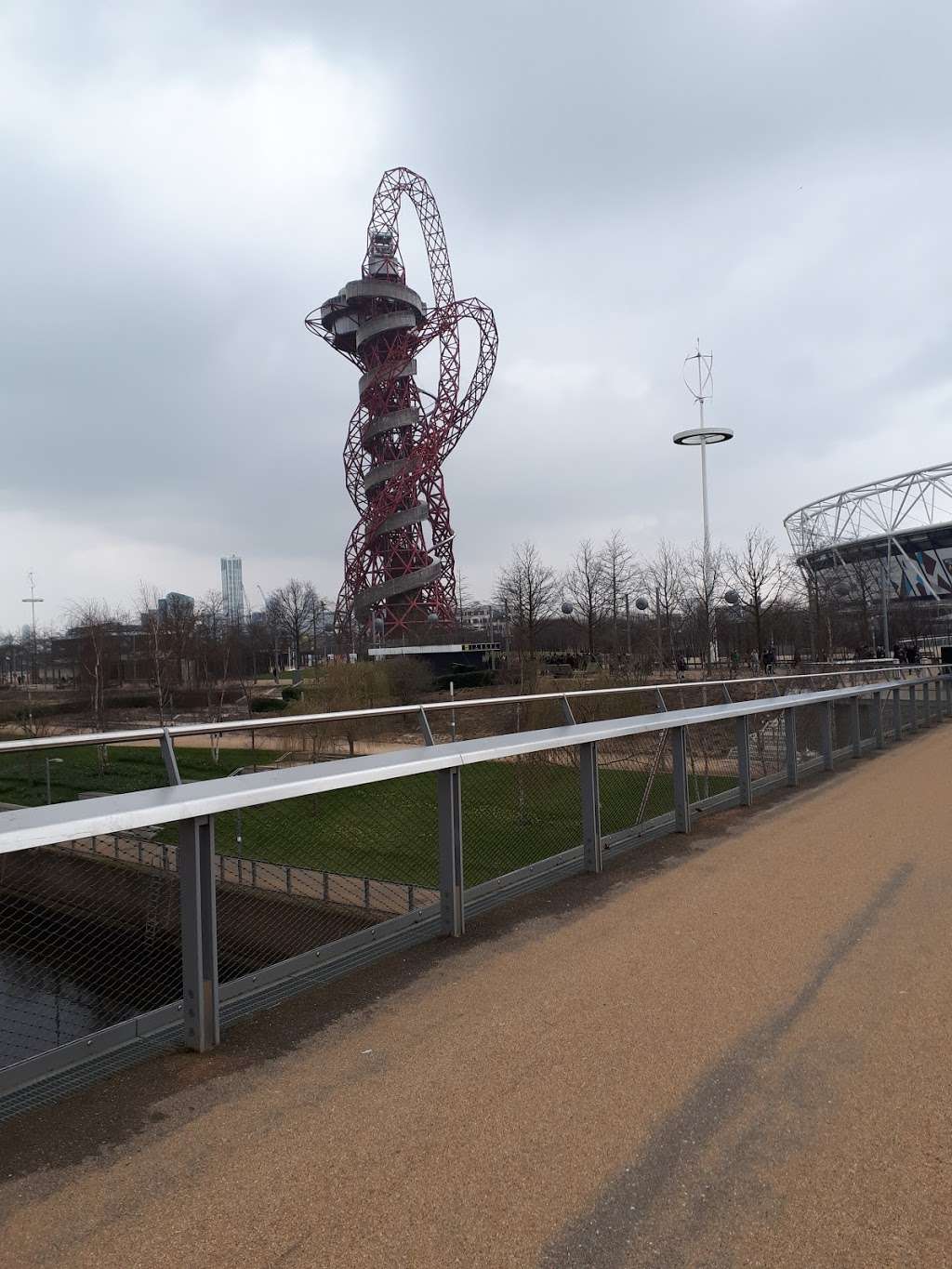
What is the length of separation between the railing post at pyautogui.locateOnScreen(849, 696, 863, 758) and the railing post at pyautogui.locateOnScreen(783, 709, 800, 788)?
3.32 m

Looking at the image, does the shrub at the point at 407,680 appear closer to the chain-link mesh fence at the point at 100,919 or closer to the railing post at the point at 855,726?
the railing post at the point at 855,726

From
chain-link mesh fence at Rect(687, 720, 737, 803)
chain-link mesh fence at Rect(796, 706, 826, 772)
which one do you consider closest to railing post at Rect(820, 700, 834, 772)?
chain-link mesh fence at Rect(796, 706, 826, 772)

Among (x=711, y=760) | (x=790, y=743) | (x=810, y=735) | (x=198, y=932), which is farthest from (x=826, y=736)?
(x=198, y=932)

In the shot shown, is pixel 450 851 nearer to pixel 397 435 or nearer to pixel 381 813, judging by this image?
pixel 381 813

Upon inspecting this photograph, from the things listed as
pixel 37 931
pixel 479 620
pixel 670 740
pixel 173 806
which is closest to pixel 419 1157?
pixel 173 806

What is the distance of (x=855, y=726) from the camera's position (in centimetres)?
1348

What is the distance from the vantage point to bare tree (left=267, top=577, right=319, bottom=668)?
261ft

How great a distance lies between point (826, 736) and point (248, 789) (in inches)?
393

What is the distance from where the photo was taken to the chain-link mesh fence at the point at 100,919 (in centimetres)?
384

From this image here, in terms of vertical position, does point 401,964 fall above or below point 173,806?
below

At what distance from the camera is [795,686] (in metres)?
12.3

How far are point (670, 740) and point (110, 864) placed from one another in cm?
499

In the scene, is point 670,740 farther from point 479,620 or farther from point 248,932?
point 479,620

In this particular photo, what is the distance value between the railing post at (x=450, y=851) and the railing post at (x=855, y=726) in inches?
395
